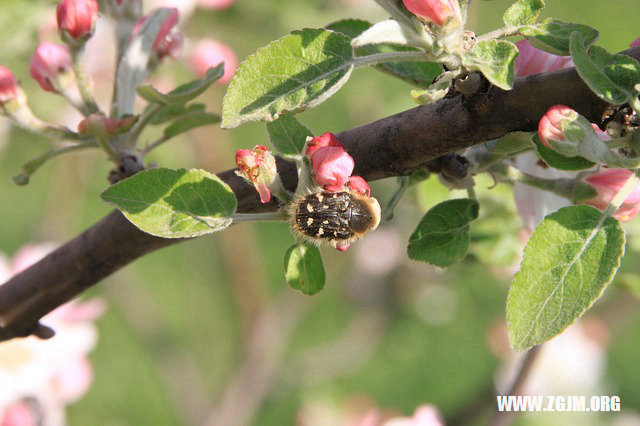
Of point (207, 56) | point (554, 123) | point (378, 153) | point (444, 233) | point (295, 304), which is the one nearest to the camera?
point (554, 123)

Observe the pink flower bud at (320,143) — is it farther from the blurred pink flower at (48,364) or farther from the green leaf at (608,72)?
the blurred pink flower at (48,364)

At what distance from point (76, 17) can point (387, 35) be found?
0.33 meters

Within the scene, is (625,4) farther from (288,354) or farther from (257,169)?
(257,169)

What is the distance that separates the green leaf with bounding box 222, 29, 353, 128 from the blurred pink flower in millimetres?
785

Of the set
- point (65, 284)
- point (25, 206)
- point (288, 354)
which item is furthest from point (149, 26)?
point (25, 206)

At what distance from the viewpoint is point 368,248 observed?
7.16ft

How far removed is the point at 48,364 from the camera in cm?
124

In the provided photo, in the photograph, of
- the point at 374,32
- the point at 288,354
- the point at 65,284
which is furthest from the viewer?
the point at 288,354

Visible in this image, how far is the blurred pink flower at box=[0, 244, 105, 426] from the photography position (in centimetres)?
121

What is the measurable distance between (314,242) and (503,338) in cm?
126

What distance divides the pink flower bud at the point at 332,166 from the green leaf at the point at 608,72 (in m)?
0.17

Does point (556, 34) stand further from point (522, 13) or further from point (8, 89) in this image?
point (8, 89)

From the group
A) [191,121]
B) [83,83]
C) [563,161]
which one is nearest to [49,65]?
[83,83]

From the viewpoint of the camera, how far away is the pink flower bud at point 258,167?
21.6 inches
